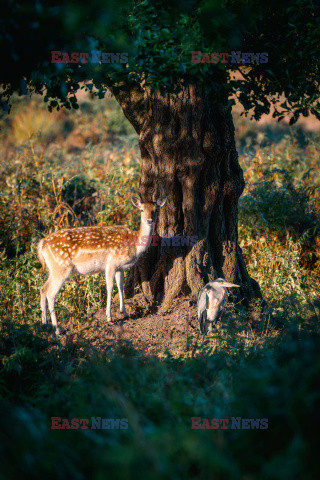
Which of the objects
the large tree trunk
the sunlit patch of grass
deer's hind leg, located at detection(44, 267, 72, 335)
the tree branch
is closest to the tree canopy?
the tree branch

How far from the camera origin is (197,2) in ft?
13.5

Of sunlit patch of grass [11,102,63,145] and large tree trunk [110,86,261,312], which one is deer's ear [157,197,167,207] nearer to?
large tree trunk [110,86,261,312]

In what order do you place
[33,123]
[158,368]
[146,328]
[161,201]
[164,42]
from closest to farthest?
1. [158,368]
2. [164,42]
3. [146,328]
4. [161,201]
5. [33,123]

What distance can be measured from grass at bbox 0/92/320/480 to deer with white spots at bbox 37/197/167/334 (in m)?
0.55

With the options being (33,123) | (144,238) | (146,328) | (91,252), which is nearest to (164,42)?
(144,238)

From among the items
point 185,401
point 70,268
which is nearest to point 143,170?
point 70,268

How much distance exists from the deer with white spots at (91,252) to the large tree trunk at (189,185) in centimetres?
26

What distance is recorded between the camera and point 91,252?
6766mm

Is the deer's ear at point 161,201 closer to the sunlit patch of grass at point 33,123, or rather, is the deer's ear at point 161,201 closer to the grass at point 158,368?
the grass at point 158,368

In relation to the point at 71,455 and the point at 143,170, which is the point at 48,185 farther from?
Answer: the point at 71,455

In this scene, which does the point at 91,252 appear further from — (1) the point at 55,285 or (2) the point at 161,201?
(2) the point at 161,201

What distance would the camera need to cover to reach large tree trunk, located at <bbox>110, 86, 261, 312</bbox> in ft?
20.2

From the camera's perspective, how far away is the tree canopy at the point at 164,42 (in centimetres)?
350

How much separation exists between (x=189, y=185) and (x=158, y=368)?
2.81 meters
